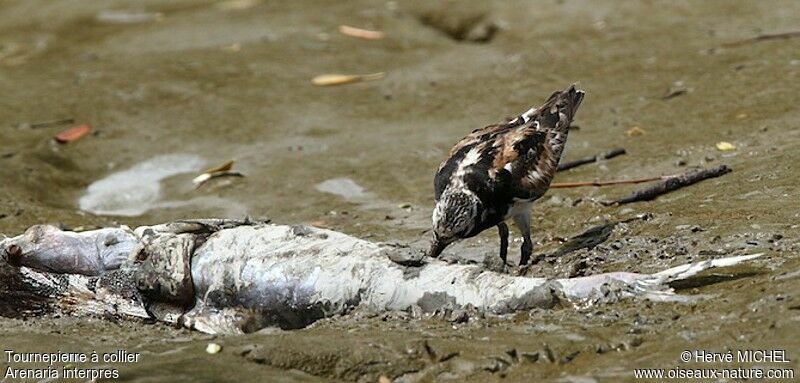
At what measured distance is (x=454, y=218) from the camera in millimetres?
5977

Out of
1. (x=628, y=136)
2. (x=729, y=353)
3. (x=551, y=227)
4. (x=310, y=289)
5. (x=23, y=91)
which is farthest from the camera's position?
(x=23, y=91)

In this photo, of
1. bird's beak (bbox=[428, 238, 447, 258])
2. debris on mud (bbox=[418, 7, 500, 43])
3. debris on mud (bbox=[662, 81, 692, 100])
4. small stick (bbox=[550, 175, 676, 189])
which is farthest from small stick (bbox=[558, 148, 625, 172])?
debris on mud (bbox=[418, 7, 500, 43])

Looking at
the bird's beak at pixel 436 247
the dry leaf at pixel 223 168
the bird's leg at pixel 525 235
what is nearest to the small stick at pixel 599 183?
the bird's leg at pixel 525 235

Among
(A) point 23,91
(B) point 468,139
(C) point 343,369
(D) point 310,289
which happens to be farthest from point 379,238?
(A) point 23,91

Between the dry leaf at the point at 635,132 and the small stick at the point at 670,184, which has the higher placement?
the small stick at the point at 670,184

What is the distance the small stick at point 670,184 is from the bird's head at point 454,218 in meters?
1.14

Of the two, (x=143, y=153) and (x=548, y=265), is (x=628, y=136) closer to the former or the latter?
(x=548, y=265)

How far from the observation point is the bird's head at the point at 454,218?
597cm

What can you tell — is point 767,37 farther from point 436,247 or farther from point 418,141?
point 436,247

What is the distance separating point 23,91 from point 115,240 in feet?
18.4

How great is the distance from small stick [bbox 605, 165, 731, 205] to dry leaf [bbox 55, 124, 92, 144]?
175 inches

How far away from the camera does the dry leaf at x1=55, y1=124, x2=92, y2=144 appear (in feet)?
30.3

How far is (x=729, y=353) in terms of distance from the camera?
4.15m

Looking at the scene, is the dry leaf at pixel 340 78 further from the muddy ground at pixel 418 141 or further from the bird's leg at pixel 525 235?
the bird's leg at pixel 525 235
